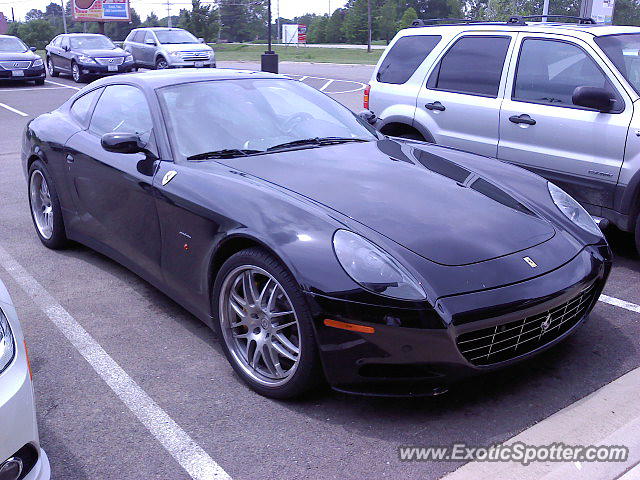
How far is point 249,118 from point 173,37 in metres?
20.6

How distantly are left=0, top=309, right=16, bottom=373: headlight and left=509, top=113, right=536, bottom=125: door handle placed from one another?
4.26 meters

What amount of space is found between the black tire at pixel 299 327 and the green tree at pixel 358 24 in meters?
80.6

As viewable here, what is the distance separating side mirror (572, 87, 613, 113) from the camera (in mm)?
4883

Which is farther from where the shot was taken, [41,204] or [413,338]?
[41,204]

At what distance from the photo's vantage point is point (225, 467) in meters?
2.70

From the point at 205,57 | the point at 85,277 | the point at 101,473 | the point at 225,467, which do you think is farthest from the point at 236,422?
the point at 205,57

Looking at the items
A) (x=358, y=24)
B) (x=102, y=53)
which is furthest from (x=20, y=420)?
(x=358, y=24)

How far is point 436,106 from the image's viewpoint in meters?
6.14

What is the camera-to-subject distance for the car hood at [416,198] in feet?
10.2

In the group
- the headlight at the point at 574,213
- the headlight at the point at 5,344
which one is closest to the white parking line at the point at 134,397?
the headlight at the point at 5,344

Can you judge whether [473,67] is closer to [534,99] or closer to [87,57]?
[534,99]

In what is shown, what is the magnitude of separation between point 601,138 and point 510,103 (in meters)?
0.88

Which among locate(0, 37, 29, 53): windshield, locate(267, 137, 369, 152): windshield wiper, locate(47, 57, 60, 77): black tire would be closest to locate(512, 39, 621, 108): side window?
locate(267, 137, 369, 152): windshield wiper

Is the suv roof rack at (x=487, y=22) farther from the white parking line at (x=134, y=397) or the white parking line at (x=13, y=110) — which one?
the white parking line at (x=13, y=110)
